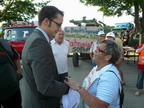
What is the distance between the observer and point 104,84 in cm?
148

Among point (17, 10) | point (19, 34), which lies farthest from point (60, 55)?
point (17, 10)

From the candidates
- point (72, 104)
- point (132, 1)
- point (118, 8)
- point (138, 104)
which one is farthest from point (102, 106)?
point (118, 8)

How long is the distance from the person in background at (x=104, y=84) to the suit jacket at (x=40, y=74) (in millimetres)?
222

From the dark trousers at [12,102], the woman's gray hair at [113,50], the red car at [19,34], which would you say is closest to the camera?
the woman's gray hair at [113,50]

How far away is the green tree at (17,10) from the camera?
14.6 m

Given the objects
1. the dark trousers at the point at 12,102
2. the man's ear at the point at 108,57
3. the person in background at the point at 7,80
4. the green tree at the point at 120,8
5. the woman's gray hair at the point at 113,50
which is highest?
the green tree at the point at 120,8

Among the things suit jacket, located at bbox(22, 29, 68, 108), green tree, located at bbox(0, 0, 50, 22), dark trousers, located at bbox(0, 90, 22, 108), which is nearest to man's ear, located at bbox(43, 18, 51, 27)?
suit jacket, located at bbox(22, 29, 68, 108)

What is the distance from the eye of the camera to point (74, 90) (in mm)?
1636

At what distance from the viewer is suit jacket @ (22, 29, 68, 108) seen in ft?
4.55

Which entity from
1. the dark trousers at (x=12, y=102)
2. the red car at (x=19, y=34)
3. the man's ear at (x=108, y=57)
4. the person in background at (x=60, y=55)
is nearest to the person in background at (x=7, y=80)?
the dark trousers at (x=12, y=102)

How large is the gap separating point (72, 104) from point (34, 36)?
0.79m

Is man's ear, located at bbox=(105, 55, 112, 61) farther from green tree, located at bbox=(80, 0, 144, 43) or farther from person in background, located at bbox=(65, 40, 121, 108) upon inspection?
green tree, located at bbox=(80, 0, 144, 43)

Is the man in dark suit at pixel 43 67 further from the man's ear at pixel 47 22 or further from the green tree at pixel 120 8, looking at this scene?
the green tree at pixel 120 8

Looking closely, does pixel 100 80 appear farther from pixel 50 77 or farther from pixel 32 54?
pixel 32 54
